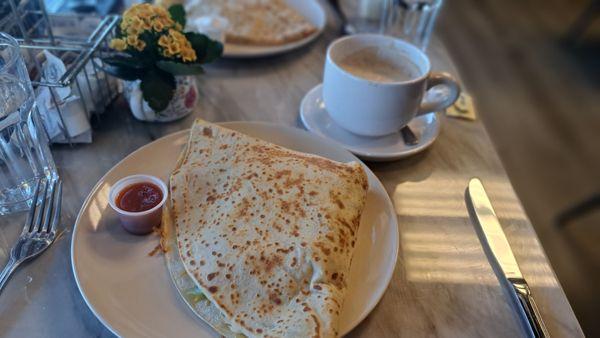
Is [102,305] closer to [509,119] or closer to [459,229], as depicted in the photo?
[459,229]

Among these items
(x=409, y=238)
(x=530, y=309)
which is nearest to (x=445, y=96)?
(x=409, y=238)

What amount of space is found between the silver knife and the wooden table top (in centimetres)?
2

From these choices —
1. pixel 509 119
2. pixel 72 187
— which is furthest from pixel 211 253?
pixel 509 119

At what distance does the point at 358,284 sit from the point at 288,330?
0.16 metres

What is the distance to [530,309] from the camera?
28.7 inches

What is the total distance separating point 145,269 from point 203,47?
0.59 metres

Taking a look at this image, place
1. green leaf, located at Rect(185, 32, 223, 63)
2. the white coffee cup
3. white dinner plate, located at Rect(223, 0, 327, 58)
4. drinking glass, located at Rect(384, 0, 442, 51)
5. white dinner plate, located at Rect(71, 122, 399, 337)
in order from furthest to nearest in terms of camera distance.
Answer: drinking glass, located at Rect(384, 0, 442, 51), white dinner plate, located at Rect(223, 0, 327, 58), green leaf, located at Rect(185, 32, 223, 63), the white coffee cup, white dinner plate, located at Rect(71, 122, 399, 337)

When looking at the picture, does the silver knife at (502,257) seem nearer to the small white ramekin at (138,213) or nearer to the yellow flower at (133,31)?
the small white ramekin at (138,213)

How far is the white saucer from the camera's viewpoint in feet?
3.30

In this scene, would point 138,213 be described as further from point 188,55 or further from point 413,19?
point 413,19

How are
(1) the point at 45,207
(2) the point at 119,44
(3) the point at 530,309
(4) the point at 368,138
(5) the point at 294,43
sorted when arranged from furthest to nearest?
(5) the point at 294,43 → (4) the point at 368,138 → (2) the point at 119,44 → (1) the point at 45,207 → (3) the point at 530,309

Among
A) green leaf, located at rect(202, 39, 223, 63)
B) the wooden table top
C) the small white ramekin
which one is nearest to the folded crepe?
the small white ramekin

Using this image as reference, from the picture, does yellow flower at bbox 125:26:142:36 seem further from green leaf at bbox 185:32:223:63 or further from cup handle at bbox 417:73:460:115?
cup handle at bbox 417:73:460:115

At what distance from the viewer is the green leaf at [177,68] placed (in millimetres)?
969
